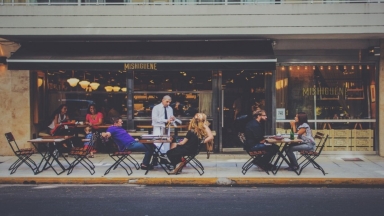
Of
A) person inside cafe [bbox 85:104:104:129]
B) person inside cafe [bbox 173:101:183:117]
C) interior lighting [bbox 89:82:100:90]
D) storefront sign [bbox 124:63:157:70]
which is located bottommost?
person inside cafe [bbox 85:104:104:129]

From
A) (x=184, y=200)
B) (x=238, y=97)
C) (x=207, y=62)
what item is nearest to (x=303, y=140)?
(x=207, y=62)

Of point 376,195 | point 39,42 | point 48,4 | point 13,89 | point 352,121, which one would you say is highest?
point 48,4

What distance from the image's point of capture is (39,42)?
13.5m

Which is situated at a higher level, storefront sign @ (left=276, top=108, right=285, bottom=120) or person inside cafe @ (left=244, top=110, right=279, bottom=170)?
storefront sign @ (left=276, top=108, right=285, bottom=120)

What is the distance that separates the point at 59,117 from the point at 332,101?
816cm

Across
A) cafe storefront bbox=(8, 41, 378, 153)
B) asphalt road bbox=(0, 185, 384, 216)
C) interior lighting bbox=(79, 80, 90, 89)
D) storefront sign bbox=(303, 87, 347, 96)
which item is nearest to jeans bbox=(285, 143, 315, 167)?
asphalt road bbox=(0, 185, 384, 216)

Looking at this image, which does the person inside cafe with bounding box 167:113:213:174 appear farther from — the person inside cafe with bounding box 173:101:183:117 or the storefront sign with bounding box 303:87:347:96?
the storefront sign with bounding box 303:87:347:96

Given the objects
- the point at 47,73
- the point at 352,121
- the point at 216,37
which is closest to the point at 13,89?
the point at 47,73

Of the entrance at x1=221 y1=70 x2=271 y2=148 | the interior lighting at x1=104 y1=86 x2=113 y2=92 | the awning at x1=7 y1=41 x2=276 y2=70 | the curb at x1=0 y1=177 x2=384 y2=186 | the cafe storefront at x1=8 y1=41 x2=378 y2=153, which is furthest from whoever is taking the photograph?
the interior lighting at x1=104 y1=86 x2=113 y2=92

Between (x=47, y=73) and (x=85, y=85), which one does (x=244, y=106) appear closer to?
(x=85, y=85)

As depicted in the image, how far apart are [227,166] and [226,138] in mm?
2429

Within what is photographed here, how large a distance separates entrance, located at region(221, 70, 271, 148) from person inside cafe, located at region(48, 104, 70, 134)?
4704mm

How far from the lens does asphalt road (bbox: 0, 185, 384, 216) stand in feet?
24.3

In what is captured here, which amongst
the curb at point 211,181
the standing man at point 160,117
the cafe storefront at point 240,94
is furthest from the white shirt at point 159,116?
the curb at point 211,181
